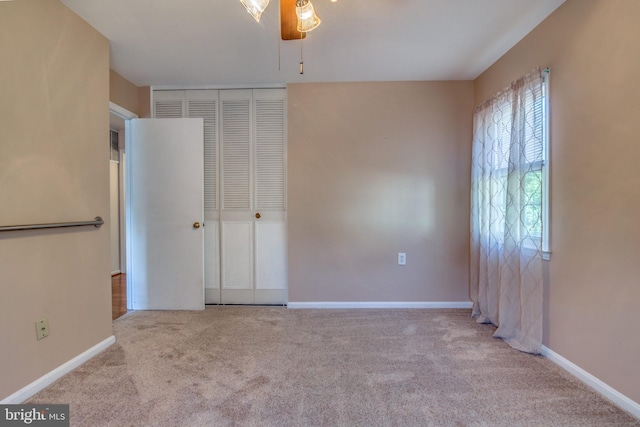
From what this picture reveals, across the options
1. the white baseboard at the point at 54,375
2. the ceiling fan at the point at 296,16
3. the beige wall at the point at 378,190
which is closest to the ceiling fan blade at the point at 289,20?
the ceiling fan at the point at 296,16

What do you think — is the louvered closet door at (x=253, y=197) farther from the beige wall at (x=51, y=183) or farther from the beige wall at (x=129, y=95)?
the beige wall at (x=51, y=183)

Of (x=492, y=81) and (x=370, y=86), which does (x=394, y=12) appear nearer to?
(x=370, y=86)

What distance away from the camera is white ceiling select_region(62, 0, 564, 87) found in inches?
65.4

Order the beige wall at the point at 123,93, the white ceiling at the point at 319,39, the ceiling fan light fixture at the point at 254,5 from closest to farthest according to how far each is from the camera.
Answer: the ceiling fan light fixture at the point at 254,5 → the white ceiling at the point at 319,39 → the beige wall at the point at 123,93

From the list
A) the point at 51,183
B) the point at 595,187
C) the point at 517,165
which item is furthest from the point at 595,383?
the point at 51,183

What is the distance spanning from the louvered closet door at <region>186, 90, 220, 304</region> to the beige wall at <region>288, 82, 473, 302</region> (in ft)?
2.53

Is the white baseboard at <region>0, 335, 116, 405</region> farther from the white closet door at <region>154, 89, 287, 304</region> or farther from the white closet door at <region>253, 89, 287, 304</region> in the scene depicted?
the white closet door at <region>253, 89, 287, 304</region>

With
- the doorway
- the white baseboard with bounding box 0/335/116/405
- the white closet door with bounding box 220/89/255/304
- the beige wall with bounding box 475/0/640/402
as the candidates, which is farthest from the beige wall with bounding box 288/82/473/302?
the doorway

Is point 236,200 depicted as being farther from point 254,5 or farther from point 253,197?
point 254,5

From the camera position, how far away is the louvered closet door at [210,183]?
271 centimetres

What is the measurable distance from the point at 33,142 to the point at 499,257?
3185mm

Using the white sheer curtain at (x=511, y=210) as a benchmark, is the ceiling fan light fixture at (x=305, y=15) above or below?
above

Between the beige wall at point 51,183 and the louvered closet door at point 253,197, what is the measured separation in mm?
991

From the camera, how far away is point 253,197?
2727 millimetres
